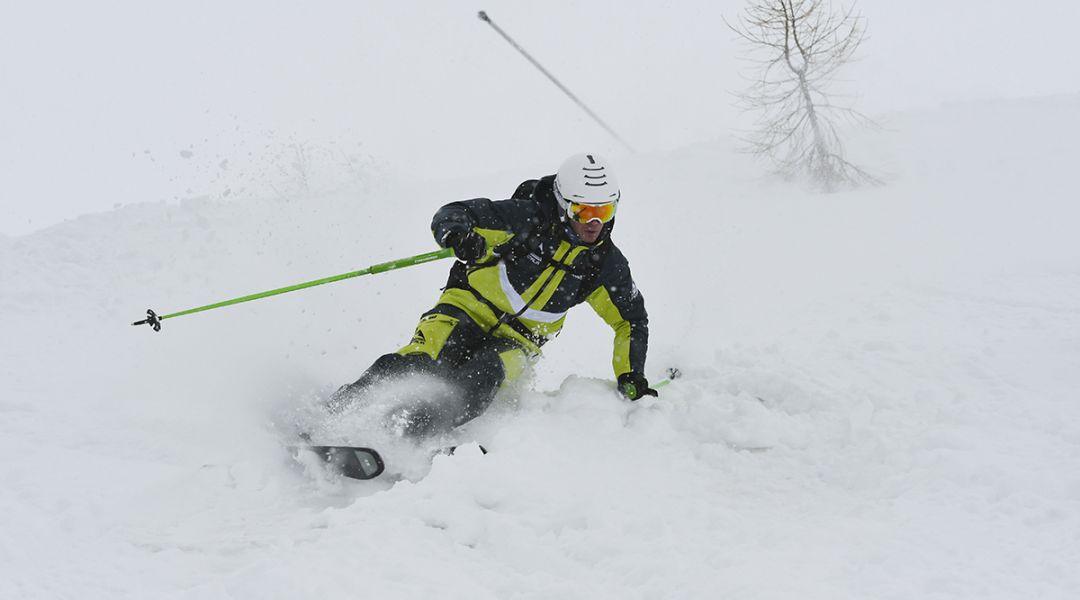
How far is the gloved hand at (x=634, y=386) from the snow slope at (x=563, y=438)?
9 centimetres

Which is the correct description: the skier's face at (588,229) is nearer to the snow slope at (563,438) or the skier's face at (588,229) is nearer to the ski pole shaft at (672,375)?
the snow slope at (563,438)

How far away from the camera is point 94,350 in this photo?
20.7ft

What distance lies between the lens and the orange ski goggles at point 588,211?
198 inches

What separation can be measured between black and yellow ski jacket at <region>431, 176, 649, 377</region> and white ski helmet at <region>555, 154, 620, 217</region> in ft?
0.66

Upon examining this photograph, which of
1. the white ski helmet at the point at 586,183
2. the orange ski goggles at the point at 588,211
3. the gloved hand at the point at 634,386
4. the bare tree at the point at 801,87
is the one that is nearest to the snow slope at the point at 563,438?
the gloved hand at the point at 634,386

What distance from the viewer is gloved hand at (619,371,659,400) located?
5234 mm

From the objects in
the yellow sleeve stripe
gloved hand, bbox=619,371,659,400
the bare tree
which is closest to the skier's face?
the yellow sleeve stripe

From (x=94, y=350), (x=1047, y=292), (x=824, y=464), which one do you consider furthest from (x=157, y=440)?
(x=1047, y=292)

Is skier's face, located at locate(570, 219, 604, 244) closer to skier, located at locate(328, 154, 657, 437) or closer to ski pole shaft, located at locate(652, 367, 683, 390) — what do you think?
skier, located at locate(328, 154, 657, 437)

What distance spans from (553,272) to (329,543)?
2554 mm

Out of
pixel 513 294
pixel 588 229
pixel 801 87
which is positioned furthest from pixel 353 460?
pixel 801 87

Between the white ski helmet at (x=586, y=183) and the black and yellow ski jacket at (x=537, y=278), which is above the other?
the white ski helmet at (x=586, y=183)

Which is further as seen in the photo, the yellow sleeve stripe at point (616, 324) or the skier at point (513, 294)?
the yellow sleeve stripe at point (616, 324)

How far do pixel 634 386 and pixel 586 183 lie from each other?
53.1 inches
